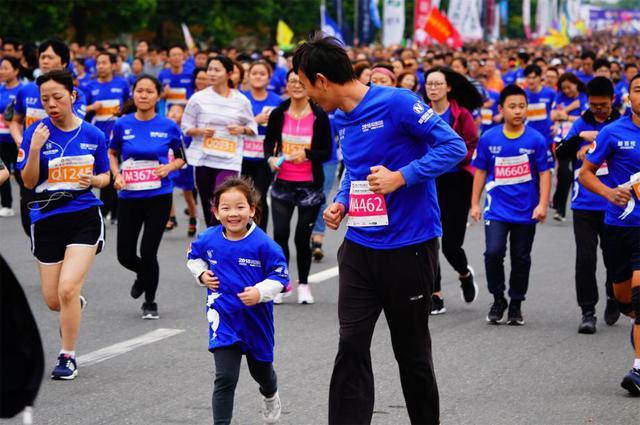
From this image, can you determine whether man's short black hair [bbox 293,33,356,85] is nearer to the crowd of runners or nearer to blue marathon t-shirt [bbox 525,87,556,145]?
the crowd of runners

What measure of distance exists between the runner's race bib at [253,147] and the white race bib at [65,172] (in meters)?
4.14

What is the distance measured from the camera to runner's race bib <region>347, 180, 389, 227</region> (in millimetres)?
5477

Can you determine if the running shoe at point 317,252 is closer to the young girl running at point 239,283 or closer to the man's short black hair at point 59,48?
the man's short black hair at point 59,48

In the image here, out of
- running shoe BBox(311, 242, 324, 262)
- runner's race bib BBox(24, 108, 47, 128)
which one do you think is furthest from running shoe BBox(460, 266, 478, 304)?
runner's race bib BBox(24, 108, 47, 128)

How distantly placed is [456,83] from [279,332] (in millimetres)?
2407

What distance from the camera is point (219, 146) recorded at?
36.8 ft

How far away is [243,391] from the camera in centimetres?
720

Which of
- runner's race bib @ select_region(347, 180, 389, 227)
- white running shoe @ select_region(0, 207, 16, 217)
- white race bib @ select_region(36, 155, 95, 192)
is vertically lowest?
white running shoe @ select_region(0, 207, 16, 217)

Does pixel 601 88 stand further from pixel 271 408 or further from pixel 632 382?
pixel 271 408

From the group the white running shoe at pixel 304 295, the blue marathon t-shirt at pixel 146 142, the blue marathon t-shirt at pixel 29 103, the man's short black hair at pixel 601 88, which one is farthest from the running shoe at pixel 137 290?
the man's short black hair at pixel 601 88

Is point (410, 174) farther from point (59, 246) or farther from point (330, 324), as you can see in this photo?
point (330, 324)

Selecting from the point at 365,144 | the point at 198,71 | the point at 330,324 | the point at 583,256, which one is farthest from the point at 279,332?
the point at 198,71

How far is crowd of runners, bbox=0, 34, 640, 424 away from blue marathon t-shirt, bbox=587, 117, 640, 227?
11mm

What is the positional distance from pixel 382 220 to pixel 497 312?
4120 millimetres
